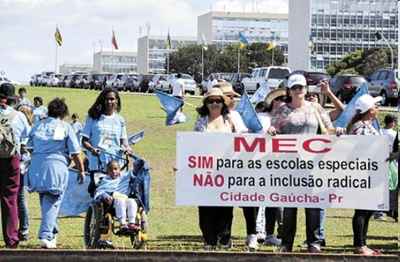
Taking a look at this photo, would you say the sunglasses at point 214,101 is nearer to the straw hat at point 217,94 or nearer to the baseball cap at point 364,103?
the straw hat at point 217,94

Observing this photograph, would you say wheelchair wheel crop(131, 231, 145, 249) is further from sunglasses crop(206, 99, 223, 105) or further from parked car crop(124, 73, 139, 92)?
parked car crop(124, 73, 139, 92)

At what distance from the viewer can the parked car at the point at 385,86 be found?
36.7 m

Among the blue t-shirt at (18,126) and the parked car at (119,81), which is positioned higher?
the parked car at (119,81)

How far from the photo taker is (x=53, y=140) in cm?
1016

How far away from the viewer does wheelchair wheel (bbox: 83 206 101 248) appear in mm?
10000

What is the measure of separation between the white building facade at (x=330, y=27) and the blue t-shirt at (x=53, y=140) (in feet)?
441

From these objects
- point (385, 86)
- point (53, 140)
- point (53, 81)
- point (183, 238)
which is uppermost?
point (53, 81)

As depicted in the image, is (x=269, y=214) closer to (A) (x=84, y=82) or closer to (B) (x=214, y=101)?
(B) (x=214, y=101)

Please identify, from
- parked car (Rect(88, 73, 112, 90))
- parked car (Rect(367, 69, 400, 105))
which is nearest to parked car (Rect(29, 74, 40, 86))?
parked car (Rect(88, 73, 112, 90))

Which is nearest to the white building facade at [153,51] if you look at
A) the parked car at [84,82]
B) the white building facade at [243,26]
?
the white building facade at [243,26]

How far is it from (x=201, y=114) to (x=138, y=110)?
2662 cm

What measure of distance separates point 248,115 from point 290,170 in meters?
1.02

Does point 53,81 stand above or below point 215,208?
above

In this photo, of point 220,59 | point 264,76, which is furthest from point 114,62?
point 264,76
